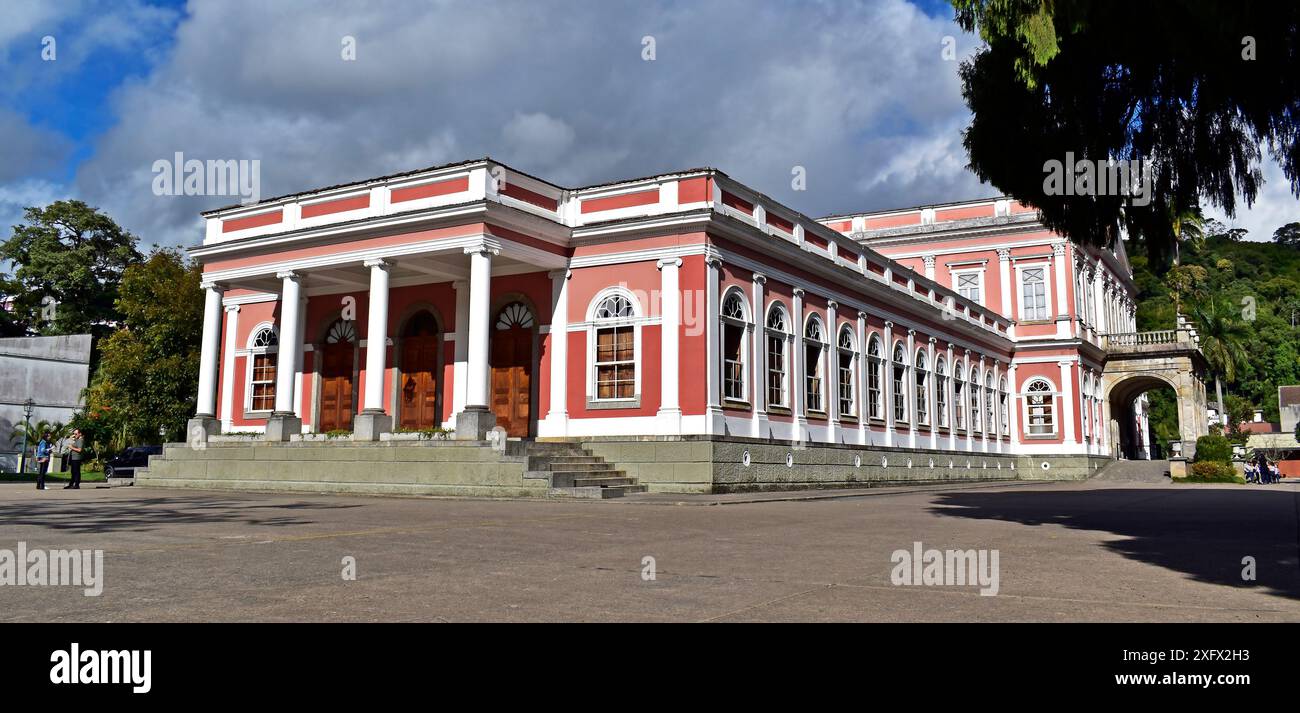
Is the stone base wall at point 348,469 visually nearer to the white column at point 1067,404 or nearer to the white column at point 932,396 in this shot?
the white column at point 932,396

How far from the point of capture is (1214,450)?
111 feet

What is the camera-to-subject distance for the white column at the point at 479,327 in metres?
18.9

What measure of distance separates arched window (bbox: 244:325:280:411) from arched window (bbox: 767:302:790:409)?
13.4 meters

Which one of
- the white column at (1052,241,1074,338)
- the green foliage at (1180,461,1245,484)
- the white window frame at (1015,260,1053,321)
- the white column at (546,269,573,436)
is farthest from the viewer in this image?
the white window frame at (1015,260,1053,321)

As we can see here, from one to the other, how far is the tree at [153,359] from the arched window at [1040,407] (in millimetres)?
34433

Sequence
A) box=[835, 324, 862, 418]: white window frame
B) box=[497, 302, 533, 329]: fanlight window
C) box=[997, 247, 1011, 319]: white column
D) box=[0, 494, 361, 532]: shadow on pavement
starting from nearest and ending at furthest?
1. box=[0, 494, 361, 532]: shadow on pavement
2. box=[497, 302, 533, 329]: fanlight window
3. box=[835, 324, 862, 418]: white window frame
4. box=[997, 247, 1011, 319]: white column

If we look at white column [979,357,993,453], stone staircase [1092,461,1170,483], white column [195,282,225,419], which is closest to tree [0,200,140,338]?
white column [195,282,225,419]

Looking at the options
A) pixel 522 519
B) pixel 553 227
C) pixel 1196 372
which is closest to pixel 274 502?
pixel 522 519

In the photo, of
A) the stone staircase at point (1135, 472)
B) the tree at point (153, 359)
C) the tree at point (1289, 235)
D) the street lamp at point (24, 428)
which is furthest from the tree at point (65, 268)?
the tree at point (1289, 235)

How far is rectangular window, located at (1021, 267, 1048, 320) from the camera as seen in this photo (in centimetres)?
4138

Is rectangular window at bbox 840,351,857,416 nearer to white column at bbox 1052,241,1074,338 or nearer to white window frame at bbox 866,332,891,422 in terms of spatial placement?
white window frame at bbox 866,332,891,422
